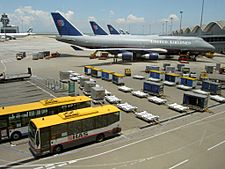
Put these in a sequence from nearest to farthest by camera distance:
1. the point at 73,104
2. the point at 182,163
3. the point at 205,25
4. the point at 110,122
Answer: the point at 182,163
the point at 110,122
the point at 73,104
the point at 205,25

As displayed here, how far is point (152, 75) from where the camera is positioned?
1927 inches

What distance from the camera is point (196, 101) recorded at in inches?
1206

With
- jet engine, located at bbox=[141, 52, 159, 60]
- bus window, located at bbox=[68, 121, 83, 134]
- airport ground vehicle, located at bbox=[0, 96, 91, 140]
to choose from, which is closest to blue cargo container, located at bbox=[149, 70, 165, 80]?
jet engine, located at bbox=[141, 52, 159, 60]

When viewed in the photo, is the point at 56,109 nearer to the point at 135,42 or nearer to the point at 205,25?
the point at 135,42

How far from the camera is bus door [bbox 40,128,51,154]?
59.7 ft

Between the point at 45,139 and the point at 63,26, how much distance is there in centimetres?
6157

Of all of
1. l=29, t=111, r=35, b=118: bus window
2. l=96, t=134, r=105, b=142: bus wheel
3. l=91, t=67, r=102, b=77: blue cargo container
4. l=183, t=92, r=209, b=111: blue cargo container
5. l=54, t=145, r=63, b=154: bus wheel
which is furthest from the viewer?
l=91, t=67, r=102, b=77: blue cargo container

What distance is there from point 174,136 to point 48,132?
1221cm

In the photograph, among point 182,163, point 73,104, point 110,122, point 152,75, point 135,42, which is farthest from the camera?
point 135,42

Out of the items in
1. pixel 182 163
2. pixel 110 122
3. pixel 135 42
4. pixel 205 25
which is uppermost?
pixel 205 25

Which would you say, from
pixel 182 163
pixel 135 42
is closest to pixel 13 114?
pixel 182 163

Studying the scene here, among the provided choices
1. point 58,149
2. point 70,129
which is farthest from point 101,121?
point 58,149

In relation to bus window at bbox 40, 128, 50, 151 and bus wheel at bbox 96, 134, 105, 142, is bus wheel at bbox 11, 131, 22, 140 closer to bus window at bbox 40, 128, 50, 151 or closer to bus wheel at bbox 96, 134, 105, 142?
bus window at bbox 40, 128, 50, 151

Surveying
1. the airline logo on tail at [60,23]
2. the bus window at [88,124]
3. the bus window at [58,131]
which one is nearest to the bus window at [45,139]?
the bus window at [58,131]
